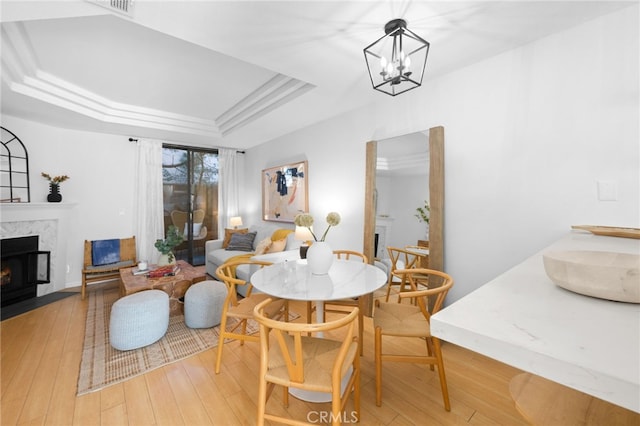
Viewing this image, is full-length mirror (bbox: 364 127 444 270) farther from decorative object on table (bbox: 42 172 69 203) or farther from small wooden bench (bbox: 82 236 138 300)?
decorative object on table (bbox: 42 172 69 203)

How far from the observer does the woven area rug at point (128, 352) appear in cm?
189

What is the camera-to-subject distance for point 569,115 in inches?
70.9

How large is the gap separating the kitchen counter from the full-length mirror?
1619 mm

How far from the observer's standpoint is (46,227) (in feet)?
11.8

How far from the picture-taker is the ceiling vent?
4.84 feet

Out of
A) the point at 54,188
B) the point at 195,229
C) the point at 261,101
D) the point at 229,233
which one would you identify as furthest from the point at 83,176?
the point at 261,101

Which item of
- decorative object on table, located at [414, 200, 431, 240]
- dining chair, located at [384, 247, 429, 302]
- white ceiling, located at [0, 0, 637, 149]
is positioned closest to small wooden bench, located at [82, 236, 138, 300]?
white ceiling, located at [0, 0, 637, 149]

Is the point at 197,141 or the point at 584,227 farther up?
the point at 197,141

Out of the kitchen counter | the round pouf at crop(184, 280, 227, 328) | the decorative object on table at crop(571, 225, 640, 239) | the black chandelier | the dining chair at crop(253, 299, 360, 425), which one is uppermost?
the black chandelier

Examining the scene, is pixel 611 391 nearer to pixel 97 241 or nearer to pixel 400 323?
pixel 400 323

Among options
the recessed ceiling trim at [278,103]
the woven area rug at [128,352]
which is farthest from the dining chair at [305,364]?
the recessed ceiling trim at [278,103]

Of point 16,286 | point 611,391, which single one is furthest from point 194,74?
point 611,391

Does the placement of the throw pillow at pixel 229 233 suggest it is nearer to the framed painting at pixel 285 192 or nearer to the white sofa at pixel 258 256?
the white sofa at pixel 258 256

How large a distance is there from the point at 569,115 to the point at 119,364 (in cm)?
389
